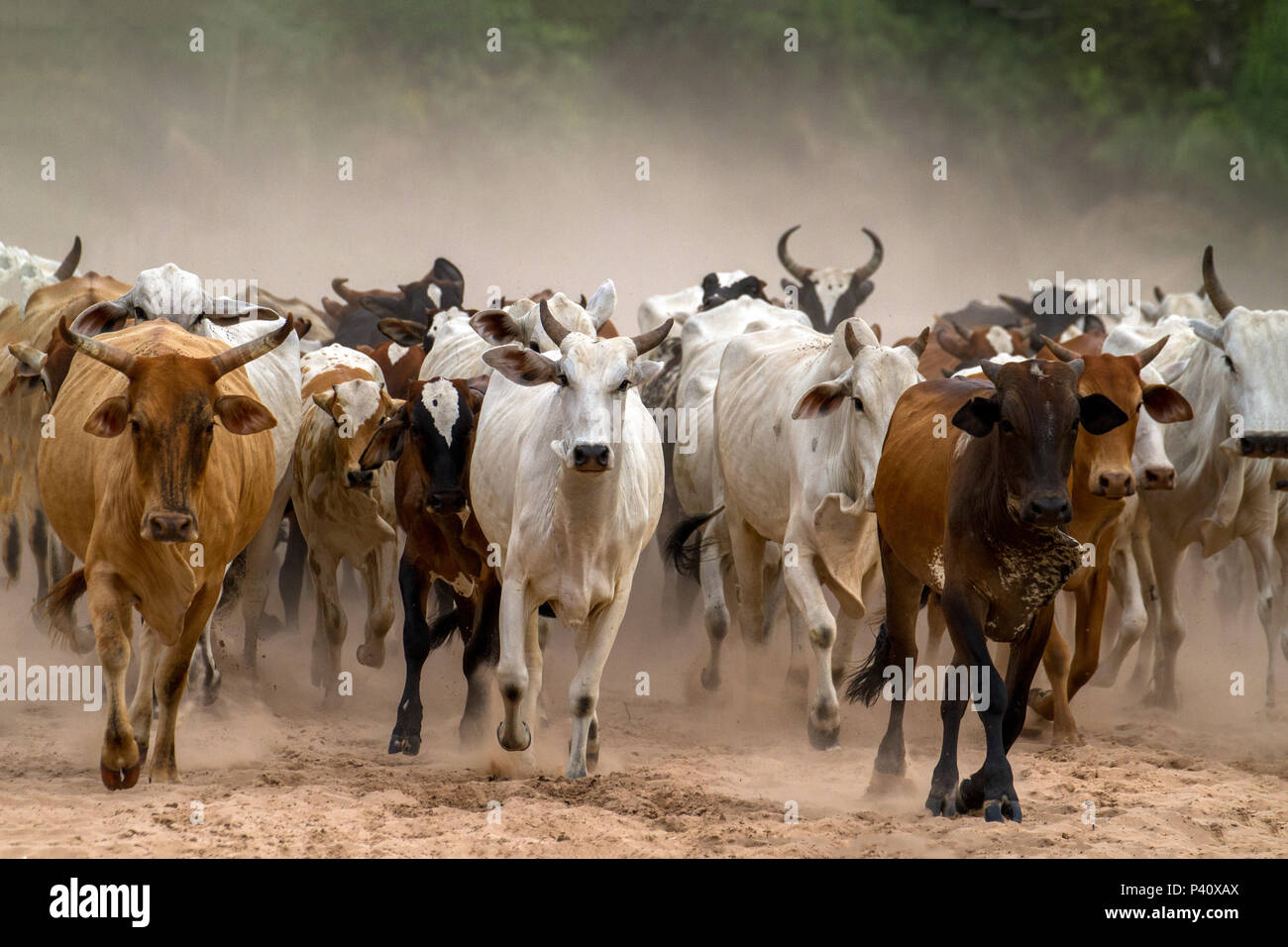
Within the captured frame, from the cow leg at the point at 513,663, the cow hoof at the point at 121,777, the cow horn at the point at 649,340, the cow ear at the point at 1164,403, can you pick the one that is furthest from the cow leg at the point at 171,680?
the cow ear at the point at 1164,403

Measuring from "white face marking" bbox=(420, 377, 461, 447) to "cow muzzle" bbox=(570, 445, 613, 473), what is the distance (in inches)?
64.5

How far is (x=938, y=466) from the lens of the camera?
21.9 feet

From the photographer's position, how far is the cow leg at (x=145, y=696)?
7.03 meters

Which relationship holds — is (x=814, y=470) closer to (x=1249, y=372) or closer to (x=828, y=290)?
(x=1249, y=372)

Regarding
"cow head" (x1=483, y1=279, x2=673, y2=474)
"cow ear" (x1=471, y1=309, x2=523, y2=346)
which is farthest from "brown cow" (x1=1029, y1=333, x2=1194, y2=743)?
"cow ear" (x1=471, y1=309, x2=523, y2=346)

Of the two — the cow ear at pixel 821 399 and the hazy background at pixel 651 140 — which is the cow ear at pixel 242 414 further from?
the hazy background at pixel 651 140

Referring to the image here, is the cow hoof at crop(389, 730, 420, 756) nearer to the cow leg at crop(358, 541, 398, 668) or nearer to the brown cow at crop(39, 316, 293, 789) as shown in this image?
the cow leg at crop(358, 541, 398, 668)

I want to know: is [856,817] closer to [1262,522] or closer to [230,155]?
[1262,522]

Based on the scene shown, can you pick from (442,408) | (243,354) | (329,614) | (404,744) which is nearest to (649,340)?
(442,408)

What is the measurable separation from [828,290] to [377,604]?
7.38 meters

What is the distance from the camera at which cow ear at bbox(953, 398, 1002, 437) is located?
Result: 6031mm

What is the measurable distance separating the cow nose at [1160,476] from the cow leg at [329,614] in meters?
4.27

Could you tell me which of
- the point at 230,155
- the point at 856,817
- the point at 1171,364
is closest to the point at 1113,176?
the point at 230,155

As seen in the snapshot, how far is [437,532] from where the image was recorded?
808 cm
